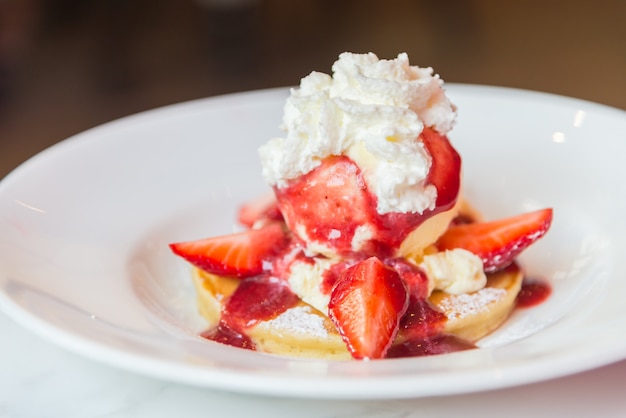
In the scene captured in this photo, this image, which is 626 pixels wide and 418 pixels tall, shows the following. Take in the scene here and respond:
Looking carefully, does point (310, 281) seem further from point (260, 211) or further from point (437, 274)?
point (260, 211)

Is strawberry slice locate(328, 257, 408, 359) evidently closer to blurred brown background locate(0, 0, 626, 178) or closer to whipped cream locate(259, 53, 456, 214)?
whipped cream locate(259, 53, 456, 214)

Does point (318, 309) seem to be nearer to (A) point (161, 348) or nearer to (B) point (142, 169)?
(A) point (161, 348)

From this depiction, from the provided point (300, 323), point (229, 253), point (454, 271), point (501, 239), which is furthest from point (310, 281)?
point (501, 239)

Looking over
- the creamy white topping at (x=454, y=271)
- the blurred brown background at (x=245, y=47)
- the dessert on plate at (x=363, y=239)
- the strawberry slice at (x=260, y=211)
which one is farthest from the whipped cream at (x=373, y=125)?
the blurred brown background at (x=245, y=47)

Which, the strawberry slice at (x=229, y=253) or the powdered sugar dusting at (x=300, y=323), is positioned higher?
the strawberry slice at (x=229, y=253)

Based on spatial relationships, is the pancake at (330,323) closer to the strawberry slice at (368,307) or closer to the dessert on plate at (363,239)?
the dessert on plate at (363,239)

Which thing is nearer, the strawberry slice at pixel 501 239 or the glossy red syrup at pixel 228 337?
the glossy red syrup at pixel 228 337

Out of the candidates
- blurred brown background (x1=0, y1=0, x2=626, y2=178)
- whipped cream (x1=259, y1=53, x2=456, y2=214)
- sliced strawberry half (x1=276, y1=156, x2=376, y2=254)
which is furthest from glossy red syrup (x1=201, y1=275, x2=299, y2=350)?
blurred brown background (x1=0, y1=0, x2=626, y2=178)

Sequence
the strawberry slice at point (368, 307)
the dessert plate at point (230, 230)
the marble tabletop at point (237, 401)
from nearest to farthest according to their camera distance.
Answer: the dessert plate at point (230, 230), the marble tabletop at point (237, 401), the strawberry slice at point (368, 307)
